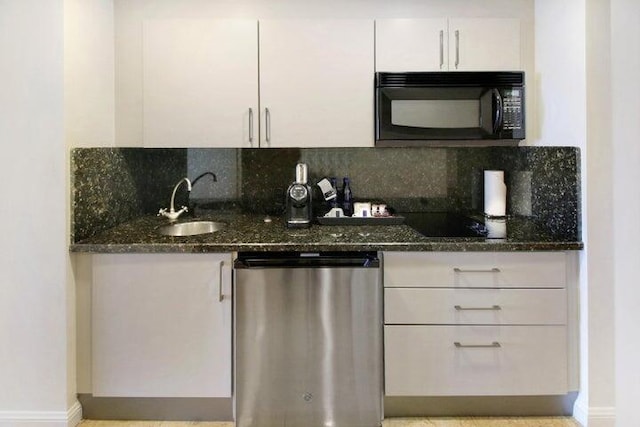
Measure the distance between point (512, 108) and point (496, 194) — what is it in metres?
0.56

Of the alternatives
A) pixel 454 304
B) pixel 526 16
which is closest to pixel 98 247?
pixel 454 304

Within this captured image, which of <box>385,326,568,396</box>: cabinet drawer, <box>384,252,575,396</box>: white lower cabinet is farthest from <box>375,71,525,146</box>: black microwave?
<box>385,326,568,396</box>: cabinet drawer

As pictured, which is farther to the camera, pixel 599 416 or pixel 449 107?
pixel 449 107

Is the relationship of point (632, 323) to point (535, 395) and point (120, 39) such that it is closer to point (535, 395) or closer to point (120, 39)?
point (535, 395)

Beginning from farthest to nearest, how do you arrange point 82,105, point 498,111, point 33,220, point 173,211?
1. point 173,211
2. point 498,111
3. point 82,105
4. point 33,220

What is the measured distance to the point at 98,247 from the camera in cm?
191

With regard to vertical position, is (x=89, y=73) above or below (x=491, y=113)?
above

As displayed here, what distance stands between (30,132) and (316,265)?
127 cm

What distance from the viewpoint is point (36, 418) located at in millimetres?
A: 1925

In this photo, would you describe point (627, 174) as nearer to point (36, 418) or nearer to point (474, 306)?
point (474, 306)

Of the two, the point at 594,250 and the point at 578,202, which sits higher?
the point at 578,202

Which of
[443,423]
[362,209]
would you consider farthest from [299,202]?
[443,423]

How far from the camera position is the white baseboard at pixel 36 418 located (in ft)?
6.31

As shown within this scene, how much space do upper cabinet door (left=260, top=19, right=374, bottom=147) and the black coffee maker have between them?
0.59 ft
